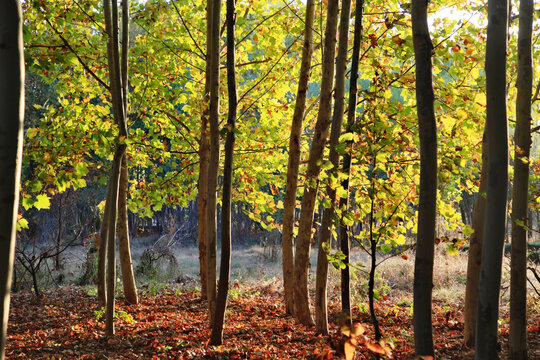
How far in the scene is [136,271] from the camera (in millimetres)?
13312

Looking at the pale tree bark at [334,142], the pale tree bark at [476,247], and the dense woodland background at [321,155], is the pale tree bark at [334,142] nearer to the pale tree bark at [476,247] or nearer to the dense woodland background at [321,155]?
the dense woodland background at [321,155]

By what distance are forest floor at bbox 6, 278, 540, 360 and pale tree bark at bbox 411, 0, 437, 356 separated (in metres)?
0.32

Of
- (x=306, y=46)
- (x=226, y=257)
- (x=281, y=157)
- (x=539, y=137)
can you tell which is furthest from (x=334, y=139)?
(x=539, y=137)

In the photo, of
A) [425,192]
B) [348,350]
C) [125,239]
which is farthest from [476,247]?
[125,239]

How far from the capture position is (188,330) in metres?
5.97

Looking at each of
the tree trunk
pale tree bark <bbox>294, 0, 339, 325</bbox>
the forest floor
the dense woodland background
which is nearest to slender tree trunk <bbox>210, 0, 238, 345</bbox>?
the dense woodland background

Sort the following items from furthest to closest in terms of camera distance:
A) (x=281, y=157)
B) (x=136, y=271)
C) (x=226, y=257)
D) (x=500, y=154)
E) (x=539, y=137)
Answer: (x=539, y=137), (x=136, y=271), (x=281, y=157), (x=226, y=257), (x=500, y=154)

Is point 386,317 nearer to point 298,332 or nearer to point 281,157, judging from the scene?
point 298,332

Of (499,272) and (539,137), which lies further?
(539,137)

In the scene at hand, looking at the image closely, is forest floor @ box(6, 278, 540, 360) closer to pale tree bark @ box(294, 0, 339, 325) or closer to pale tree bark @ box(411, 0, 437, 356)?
pale tree bark @ box(411, 0, 437, 356)

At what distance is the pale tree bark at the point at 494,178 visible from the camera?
2.67m

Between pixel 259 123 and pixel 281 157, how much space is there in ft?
2.79

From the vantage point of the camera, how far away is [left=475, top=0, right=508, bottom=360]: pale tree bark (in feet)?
8.75

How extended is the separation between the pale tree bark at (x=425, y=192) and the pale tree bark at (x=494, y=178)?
34 cm
